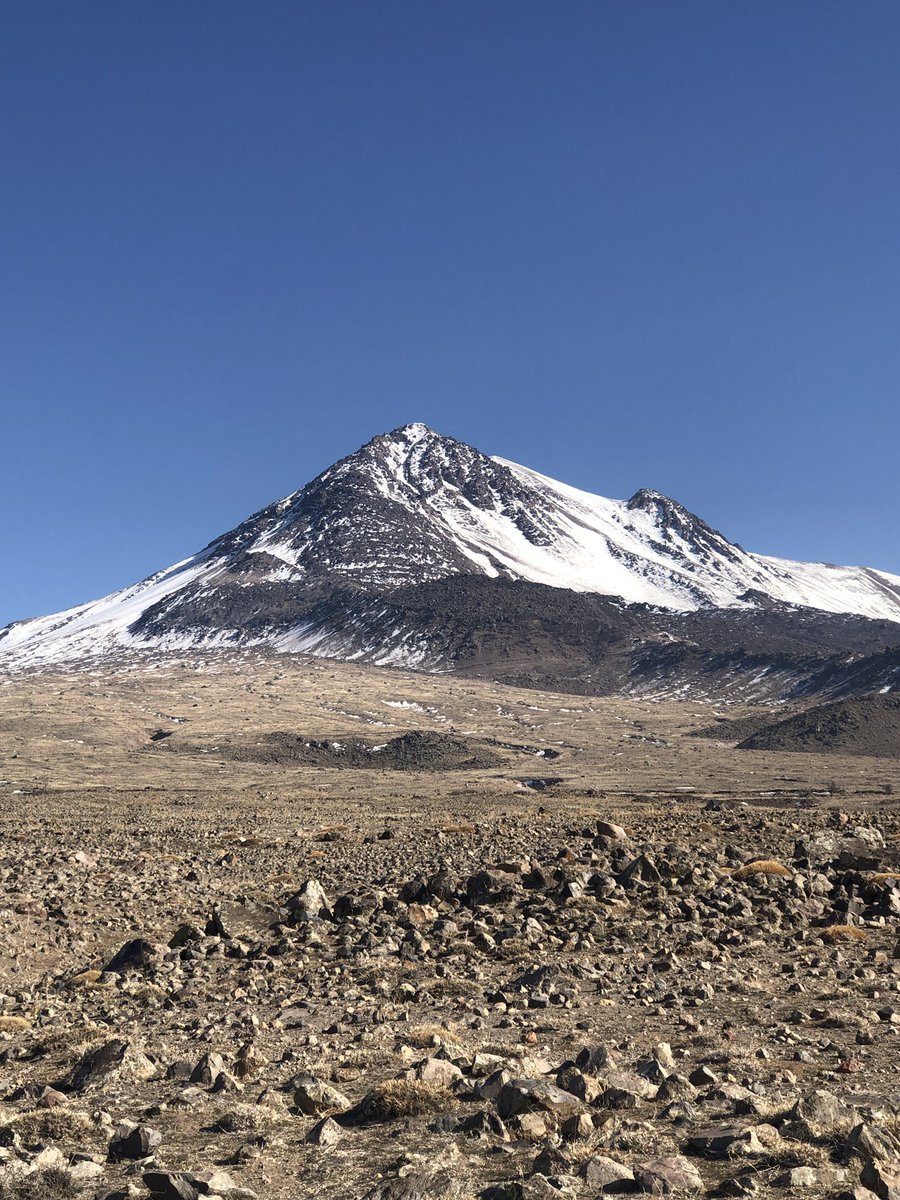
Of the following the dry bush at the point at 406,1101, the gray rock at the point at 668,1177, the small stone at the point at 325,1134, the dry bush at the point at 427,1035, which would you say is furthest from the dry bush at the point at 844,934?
the small stone at the point at 325,1134

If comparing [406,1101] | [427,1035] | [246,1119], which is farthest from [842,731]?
[246,1119]

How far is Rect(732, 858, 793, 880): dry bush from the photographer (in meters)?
21.6

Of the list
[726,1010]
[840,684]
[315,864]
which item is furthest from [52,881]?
[840,684]

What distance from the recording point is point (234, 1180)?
808 cm

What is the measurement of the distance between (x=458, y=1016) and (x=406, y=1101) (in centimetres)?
385

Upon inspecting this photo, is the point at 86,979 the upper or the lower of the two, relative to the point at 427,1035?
lower

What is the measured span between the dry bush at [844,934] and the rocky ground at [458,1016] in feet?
0.11

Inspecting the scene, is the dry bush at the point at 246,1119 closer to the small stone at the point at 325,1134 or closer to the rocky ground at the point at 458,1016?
the rocky ground at the point at 458,1016

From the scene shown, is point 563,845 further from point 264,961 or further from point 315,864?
point 264,961

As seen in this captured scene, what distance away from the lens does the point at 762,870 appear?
72.7ft

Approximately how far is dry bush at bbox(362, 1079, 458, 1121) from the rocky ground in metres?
0.03

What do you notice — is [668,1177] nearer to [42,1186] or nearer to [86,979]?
[42,1186]

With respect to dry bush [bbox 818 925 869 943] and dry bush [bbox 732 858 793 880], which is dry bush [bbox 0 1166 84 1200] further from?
dry bush [bbox 732 858 793 880]

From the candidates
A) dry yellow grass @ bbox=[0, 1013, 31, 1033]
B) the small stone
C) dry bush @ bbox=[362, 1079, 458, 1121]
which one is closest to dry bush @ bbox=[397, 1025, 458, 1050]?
dry bush @ bbox=[362, 1079, 458, 1121]
